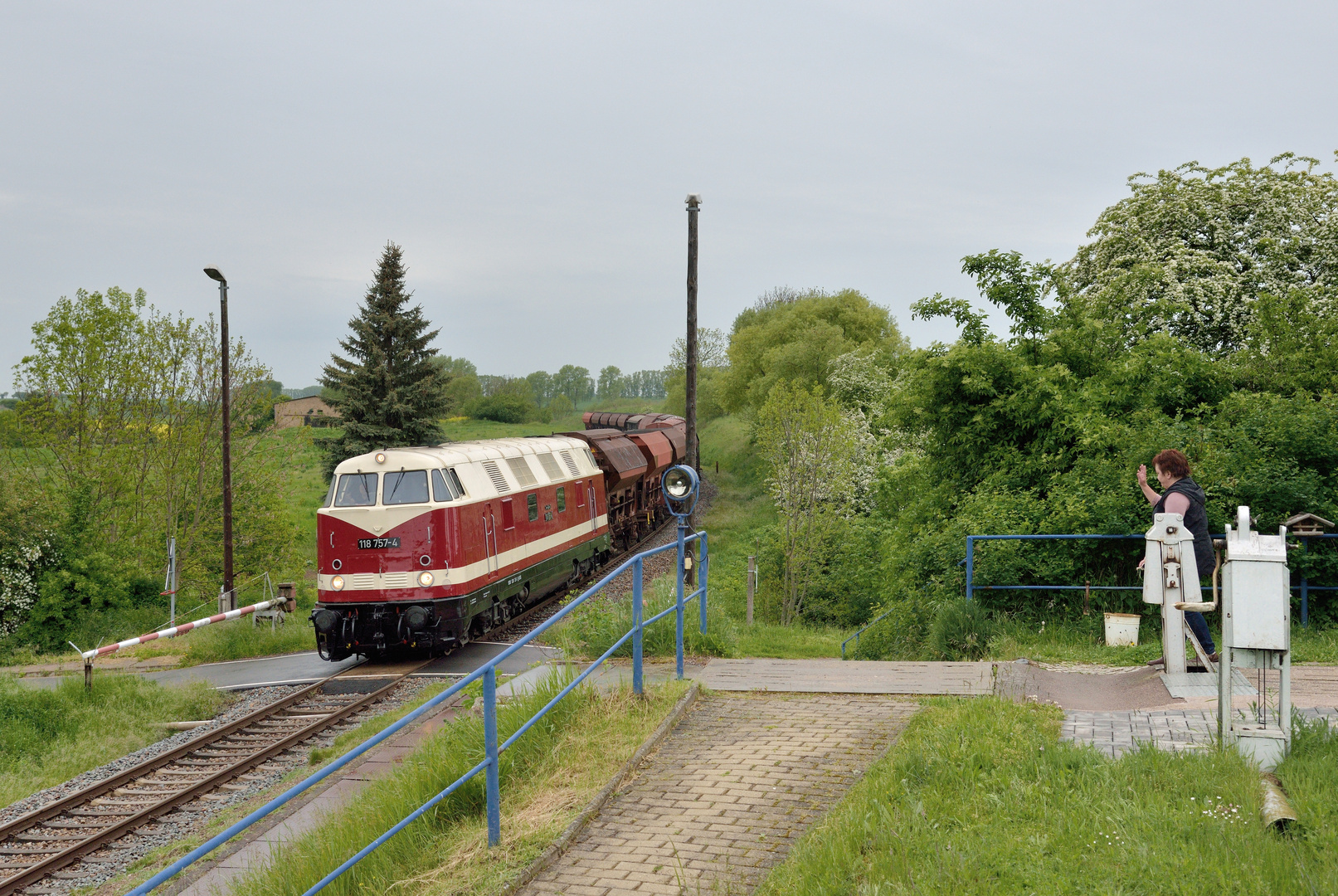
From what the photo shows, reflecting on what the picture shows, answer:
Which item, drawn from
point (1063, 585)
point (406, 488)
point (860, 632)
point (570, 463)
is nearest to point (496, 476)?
point (406, 488)

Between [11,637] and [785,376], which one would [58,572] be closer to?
[11,637]

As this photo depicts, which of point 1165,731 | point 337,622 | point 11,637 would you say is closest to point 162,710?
point 337,622

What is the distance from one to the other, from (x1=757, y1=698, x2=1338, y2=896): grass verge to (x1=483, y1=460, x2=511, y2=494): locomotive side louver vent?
461 inches

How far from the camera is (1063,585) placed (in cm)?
1070

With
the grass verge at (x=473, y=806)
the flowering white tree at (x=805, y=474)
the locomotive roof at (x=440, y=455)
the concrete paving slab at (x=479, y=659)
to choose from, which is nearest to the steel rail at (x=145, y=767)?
the concrete paving slab at (x=479, y=659)

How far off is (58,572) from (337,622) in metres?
11.4

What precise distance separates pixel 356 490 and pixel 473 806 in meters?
9.85

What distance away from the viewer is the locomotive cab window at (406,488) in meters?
14.7

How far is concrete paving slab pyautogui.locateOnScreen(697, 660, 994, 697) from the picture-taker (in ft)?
25.6

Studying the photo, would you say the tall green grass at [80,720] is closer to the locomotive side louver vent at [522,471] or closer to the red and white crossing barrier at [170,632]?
the red and white crossing barrier at [170,632]

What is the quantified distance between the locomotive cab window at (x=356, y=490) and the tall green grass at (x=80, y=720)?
325 centimetres

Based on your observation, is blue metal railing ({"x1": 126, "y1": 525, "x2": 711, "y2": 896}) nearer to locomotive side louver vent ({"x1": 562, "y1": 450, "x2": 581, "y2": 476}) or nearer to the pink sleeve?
the pink sleeve

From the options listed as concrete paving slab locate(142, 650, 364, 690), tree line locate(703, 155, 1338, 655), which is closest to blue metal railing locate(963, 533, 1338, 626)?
tree line locate(703, 155, 1338, 655)

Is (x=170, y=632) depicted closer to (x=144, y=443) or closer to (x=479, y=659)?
(x=479, y=659)
